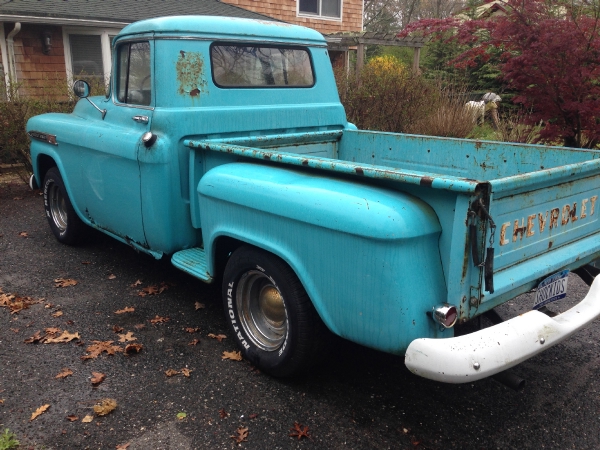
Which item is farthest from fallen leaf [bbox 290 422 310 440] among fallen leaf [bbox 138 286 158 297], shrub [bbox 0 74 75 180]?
shrub [bbox 0 74 75 180]

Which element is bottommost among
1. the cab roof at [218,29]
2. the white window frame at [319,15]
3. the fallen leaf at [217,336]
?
the fallen leaf at [217,336]

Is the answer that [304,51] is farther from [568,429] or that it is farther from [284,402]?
[568,429]

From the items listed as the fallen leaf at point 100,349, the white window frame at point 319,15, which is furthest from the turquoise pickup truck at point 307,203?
the white window frame at point 319,15

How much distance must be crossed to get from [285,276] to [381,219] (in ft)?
2.49

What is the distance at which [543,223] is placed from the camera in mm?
2727

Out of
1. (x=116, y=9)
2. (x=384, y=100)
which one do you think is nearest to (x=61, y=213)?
(x=384, y=100)

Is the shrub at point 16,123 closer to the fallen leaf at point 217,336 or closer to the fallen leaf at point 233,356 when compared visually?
the fallen leaf at point 217,336

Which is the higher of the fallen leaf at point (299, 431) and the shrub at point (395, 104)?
the shrub at point (395, 104)

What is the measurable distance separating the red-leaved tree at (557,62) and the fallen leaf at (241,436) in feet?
17.6

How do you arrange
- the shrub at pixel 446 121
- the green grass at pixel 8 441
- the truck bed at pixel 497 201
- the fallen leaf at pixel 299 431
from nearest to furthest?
the truck bed at pixel 497 201, the green grass at pixel 8 441, the fallen leaf at pixel 299 431, the shrub at pixel 446 121

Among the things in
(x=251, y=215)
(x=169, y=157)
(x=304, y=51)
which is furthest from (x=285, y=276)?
(x=304, y=51)

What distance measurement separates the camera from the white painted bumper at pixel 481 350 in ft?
7.14

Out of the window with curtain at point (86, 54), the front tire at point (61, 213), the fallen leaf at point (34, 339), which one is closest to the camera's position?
the fallen leaf at point (34, 339)

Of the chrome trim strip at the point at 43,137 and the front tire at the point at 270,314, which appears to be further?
the chrome trim strip at the point at 43,137
